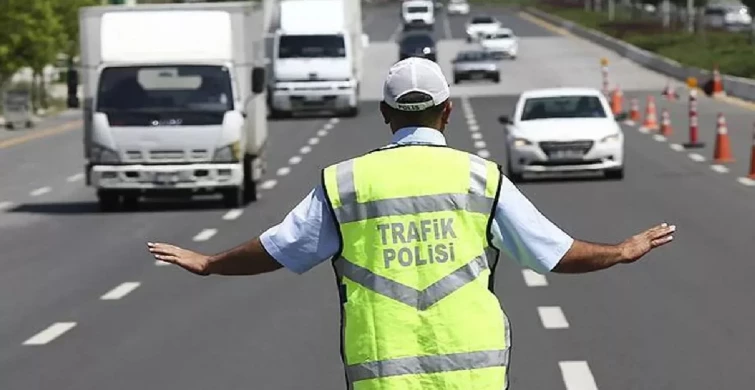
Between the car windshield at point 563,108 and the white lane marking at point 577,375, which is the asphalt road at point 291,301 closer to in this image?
→ the white lane marking at point 577,375

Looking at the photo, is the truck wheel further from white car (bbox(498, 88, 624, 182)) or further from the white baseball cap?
the white baseball cap

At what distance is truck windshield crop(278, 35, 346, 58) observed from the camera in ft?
161

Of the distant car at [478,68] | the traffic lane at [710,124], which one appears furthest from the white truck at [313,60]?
the distant car at [478,68]

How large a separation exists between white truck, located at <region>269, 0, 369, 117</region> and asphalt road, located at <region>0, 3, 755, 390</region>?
18.0 meters

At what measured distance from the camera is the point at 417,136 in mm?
5234

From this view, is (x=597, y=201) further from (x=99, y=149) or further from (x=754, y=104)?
(x=754, y=104)

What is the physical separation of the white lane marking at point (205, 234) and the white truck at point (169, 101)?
2646 millimetres

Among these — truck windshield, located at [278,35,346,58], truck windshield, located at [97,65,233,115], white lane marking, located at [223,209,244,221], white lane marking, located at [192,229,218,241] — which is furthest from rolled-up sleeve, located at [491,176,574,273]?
truck windshield, located at [278,35,346,58]

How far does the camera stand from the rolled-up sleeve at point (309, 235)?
17.0 feet

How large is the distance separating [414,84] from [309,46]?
44.3m

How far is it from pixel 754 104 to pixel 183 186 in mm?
27612

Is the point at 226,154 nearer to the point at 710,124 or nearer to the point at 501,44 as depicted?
the point at 710,124

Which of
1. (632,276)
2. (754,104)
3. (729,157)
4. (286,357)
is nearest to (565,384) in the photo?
(286,357)

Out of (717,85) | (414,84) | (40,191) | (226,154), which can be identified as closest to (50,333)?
(414,84)
